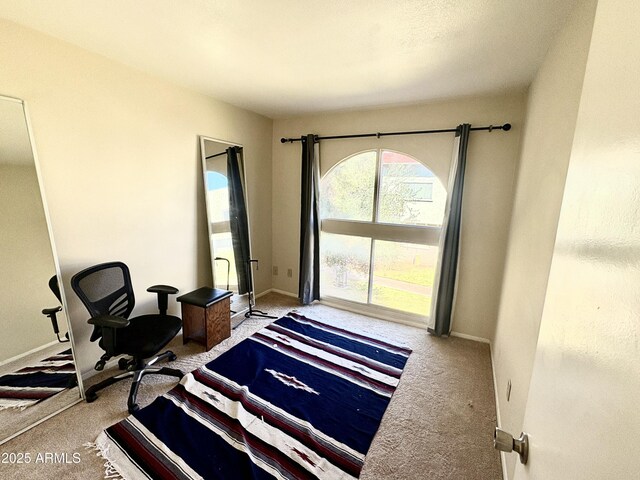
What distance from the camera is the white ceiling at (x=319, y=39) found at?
1382mm

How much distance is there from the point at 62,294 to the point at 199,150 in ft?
5.35

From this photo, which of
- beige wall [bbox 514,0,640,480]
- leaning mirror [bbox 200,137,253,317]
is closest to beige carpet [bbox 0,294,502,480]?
leaning mirror [bbox 200,137,253,317]

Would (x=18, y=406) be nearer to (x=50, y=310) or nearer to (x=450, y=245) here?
(x=50, y=310)

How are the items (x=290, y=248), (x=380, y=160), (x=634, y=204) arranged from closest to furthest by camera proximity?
(x=634, y=204) → (x=380, y=160) → (x=290, y=248)

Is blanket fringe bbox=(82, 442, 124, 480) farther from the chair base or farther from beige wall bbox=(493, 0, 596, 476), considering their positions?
beige wall bbox=(493, 0, 596, 476)

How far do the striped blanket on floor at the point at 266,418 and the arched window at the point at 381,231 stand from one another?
817 mm

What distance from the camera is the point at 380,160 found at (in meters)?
3.08

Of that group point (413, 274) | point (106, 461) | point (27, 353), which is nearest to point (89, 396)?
point (27, 353)

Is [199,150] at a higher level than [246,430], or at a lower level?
higher

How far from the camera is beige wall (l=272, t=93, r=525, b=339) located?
252cm

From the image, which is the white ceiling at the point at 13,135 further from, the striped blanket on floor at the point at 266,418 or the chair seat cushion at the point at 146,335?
the striped blanket on floor at the point at 266,418

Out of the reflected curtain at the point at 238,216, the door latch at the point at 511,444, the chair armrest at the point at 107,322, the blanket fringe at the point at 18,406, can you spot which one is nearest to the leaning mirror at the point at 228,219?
the reflected curtain at the point at 238,216

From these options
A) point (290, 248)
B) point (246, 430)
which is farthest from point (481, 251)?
point (246, 430)

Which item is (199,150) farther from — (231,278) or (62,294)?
(62,294)
